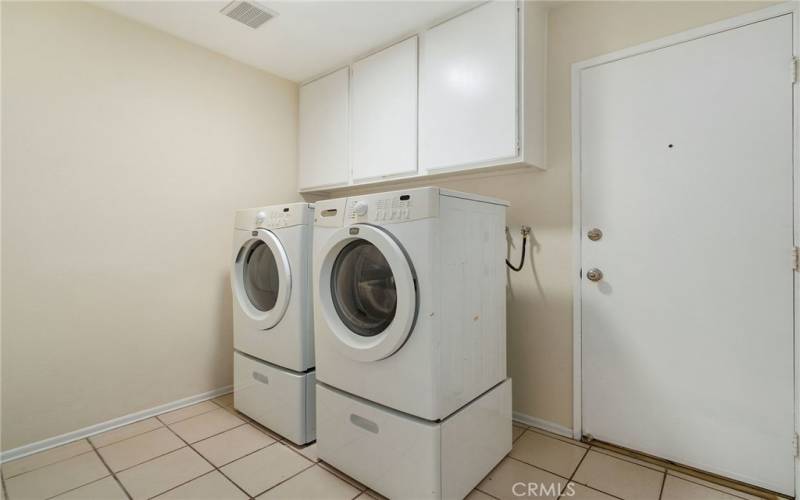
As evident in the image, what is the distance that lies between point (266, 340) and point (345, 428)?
28.2 inches

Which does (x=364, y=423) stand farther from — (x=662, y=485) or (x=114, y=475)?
(x=662, y=485)

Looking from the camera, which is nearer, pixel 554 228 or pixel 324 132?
pixel 554 228

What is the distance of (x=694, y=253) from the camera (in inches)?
64.8

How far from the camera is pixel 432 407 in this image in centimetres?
138

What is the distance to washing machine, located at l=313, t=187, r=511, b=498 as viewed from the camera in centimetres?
139

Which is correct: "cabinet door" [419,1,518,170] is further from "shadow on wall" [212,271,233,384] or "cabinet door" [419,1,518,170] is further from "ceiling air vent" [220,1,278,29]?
"shadow on wall" [212,271,233,384]

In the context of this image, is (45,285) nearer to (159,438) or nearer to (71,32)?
(159,438)

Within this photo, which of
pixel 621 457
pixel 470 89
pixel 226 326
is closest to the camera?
pixel 621 457

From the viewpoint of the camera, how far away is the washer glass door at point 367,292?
4.59 ft

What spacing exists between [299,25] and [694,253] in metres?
2.36

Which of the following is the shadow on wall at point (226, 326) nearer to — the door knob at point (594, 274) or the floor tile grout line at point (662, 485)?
the door knob at point (594, 274)

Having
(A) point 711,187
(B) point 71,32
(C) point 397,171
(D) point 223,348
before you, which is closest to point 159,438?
(D) point 223,348

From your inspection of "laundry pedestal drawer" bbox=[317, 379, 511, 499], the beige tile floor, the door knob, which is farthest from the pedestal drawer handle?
the door knob

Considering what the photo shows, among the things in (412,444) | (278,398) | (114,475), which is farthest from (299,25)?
(114,475)
